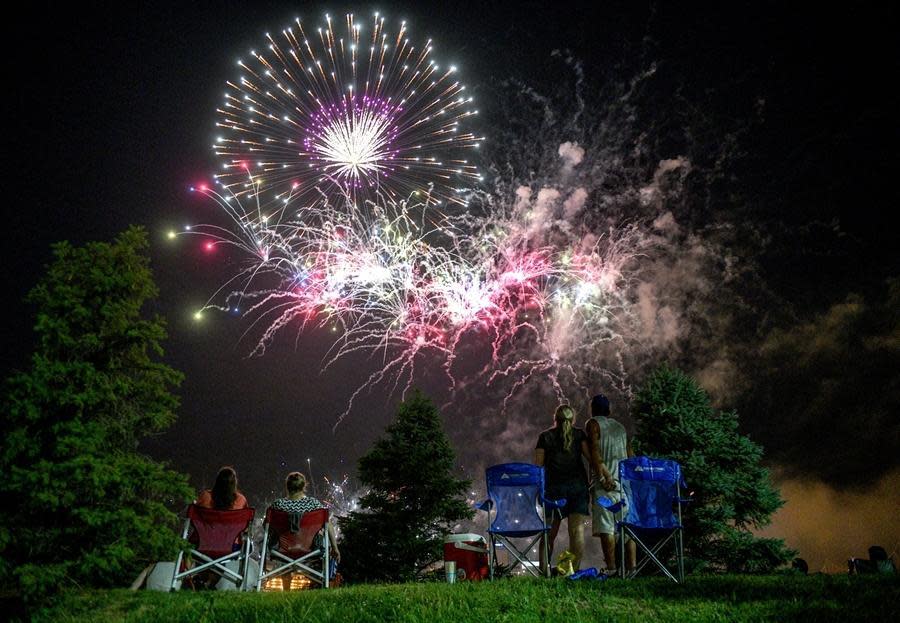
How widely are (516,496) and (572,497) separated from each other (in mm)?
646

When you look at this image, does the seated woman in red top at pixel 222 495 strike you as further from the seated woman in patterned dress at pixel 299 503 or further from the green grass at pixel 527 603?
the green grass at pixel 527 603

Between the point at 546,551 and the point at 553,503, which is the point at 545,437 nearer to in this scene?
the point at 553,503

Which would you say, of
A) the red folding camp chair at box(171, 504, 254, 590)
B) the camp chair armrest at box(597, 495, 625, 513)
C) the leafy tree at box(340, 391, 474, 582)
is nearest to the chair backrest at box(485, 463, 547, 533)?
the camp chair armrest at box(597, 495, 625, 513)

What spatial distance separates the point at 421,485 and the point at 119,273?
652cm

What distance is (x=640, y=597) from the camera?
207 inches

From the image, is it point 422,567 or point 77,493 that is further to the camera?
point 422,567

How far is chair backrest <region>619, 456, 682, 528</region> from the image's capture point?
22.2 ft

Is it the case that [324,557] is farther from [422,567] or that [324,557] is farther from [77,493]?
[422,567]

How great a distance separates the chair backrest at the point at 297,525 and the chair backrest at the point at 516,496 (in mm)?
1901

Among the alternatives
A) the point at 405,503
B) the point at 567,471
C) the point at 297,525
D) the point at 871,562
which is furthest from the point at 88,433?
the point at 871,562

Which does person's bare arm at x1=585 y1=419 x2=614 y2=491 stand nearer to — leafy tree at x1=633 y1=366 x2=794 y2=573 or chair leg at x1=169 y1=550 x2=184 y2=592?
leafy tree at x1=633 y1=366 x2=794 y2=573

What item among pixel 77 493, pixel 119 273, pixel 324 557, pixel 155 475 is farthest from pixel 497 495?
pixel 119 273

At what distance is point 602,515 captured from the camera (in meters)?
7.39

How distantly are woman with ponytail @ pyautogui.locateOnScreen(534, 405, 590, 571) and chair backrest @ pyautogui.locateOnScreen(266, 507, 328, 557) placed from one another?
2.50m
